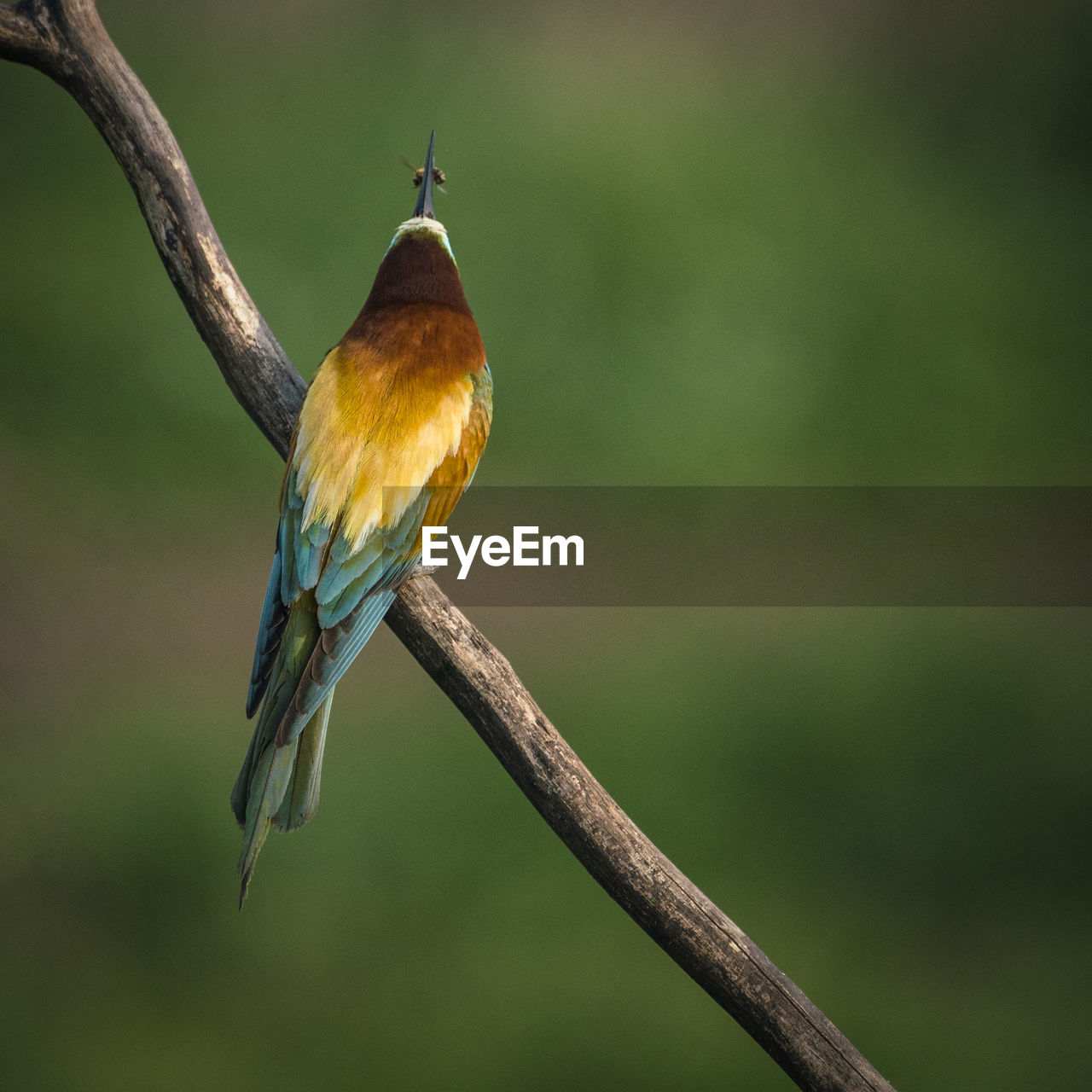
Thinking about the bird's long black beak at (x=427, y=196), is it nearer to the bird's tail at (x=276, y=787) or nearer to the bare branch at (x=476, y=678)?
the bare branch at (x=476, y=678)

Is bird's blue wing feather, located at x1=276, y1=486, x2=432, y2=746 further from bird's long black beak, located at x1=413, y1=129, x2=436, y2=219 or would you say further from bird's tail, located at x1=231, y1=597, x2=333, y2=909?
bird's long black beak, located at x1=413, y1=129, x2=436, y2=219

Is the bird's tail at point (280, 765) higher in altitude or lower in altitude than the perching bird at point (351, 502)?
lower

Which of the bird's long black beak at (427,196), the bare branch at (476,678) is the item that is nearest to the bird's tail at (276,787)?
the bare branch at (476,678)

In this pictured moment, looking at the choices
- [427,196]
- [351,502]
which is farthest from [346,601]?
[427,196]

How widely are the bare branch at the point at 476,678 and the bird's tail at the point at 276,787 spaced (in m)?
0.14

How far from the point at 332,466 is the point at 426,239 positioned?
0.83 ft

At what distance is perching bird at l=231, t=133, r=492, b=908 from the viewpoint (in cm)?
104

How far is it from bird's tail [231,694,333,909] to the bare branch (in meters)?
0.14

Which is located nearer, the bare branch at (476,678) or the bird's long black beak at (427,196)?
the bare branch at (476,678)

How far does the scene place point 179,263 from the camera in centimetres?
116

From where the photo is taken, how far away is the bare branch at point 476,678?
40.0 inches

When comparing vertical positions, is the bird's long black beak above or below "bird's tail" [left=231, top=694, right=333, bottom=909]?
above

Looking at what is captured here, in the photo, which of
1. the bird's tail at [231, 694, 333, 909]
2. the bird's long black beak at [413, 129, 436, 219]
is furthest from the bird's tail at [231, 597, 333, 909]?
the bird's long black beak at [413, 129, 436, 219]

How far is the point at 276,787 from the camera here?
104cm
